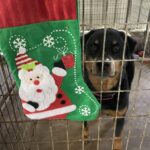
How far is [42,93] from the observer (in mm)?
789

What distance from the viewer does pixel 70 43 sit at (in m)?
0.71

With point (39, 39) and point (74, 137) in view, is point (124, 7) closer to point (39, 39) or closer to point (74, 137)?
point (74, 137)

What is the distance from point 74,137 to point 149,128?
453 millimetres

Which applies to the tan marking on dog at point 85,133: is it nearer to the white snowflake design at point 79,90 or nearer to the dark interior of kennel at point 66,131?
the dark interior of kennel at point 66,131

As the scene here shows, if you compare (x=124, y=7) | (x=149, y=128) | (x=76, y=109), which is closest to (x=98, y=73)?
(x=76, y=109)

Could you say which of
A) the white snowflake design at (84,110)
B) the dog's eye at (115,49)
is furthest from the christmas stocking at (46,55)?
the dog's eye at (115,49)

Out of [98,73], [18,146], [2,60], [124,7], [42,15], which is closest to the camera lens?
[42,15]

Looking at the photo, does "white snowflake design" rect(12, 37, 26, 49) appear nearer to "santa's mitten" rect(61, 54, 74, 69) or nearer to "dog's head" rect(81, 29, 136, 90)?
"santa's mitten" rect(61, 54, 74, 69)

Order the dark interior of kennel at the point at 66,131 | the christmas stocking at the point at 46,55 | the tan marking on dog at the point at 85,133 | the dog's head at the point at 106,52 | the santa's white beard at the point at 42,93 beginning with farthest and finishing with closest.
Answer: the tan marking on dog at the point at 85,133 < the dark interior of kennel at the point at 66,131 < the dog's head at the point at 106,52 < the santa's white beard at the point at 42,93 < the christmas stocking at the point at 46,55

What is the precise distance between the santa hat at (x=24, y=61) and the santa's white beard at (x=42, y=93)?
70 mm

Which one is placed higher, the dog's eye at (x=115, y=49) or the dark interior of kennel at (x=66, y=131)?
the dog's eye at (x=115, y=49)

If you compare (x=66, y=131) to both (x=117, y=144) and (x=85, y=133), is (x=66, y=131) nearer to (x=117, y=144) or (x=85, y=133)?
(x=85, y=133)

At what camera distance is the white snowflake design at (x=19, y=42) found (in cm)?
68

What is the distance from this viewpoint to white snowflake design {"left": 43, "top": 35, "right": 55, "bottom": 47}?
690mm
